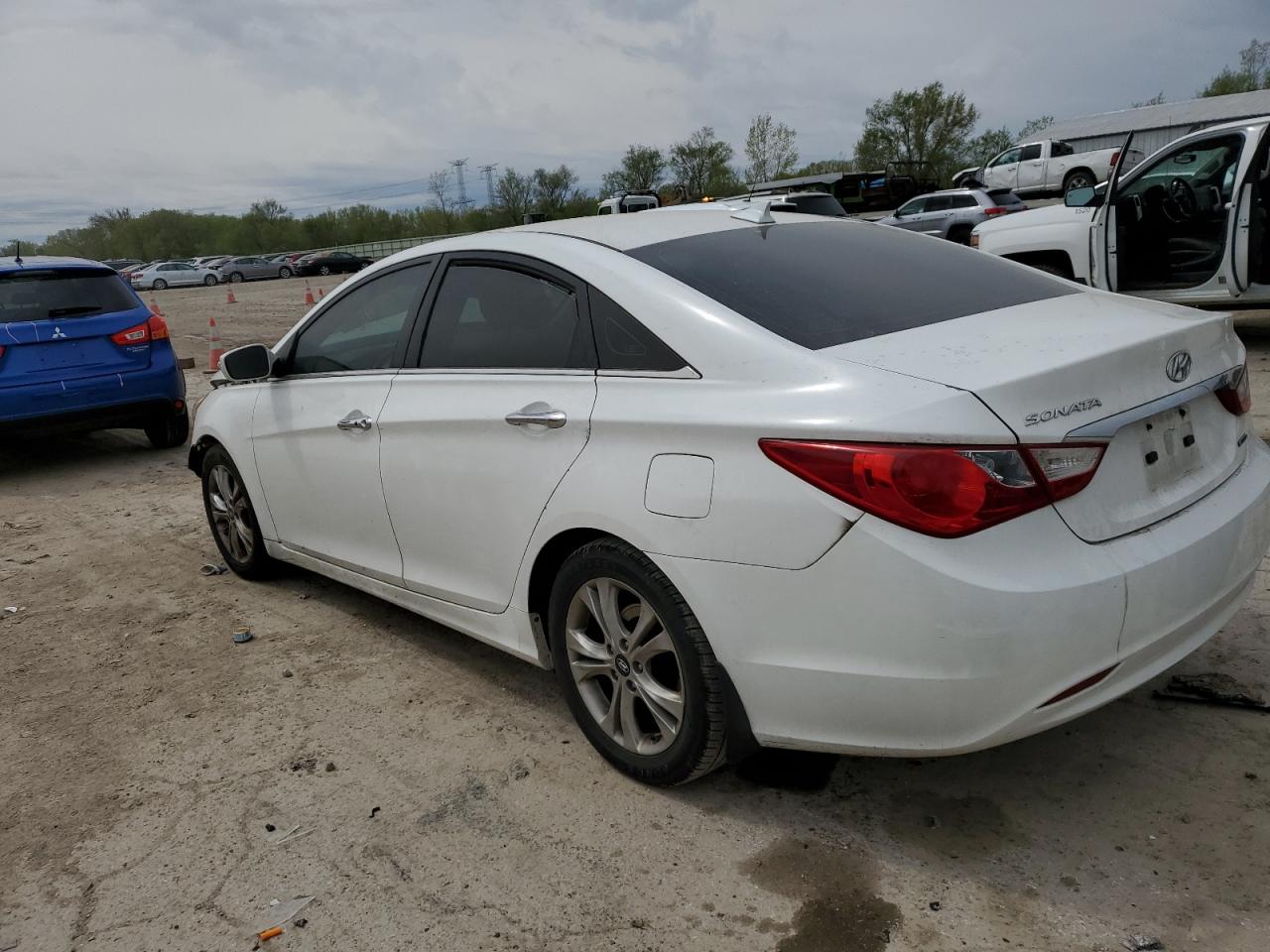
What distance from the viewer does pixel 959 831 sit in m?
2.70

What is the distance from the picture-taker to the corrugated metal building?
161 ft

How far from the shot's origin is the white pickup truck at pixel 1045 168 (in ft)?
111

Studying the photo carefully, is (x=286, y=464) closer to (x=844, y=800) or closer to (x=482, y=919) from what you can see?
(x=482, y=919)

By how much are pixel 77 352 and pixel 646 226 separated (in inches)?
241

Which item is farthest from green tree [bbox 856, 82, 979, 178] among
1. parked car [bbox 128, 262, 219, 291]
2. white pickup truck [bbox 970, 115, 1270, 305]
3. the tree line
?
white pickup truck [bbox 970, 115, 1270, 305]

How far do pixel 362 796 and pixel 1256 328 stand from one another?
9.68m

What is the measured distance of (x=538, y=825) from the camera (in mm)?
2889

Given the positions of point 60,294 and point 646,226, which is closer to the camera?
point 646,226

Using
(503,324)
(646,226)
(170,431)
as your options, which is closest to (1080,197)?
(646,226)

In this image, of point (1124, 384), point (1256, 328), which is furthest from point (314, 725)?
point (1256, 328)

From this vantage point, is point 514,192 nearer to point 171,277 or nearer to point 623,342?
point 171,277

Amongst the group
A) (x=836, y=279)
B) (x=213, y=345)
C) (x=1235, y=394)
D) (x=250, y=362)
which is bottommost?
(x=213, y=345)

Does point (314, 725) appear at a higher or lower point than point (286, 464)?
lower

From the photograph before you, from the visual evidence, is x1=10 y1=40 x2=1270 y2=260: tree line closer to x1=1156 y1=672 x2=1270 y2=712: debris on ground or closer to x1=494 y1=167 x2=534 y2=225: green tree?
x1=494 y1=167 x2=534 y2=225: green tree
